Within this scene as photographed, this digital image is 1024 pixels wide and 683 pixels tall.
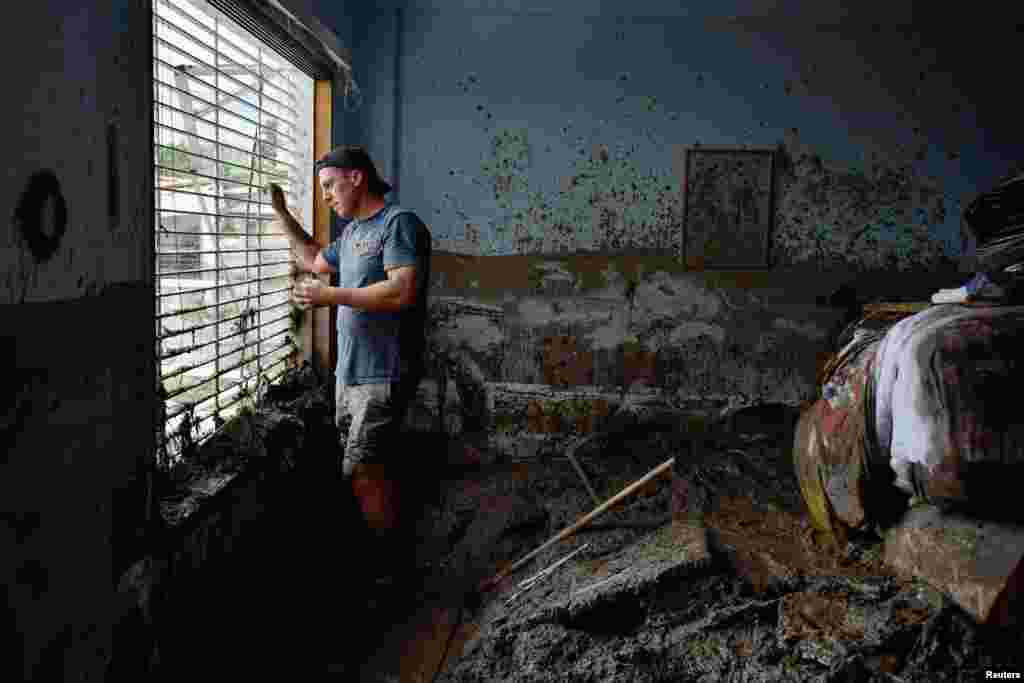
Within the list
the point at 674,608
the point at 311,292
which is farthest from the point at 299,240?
the point at 674,608

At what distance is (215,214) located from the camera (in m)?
2.85

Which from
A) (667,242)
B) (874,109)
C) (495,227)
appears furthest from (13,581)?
(874,109)

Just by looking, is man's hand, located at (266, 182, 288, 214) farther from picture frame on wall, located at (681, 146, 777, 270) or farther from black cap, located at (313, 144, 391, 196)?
picture frame on wall, located at (681, 146, 777, 270)

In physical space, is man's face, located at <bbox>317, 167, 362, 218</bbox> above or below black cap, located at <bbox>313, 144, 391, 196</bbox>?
below

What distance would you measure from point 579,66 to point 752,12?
3.64 ft

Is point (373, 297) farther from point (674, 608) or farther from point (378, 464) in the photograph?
point (674, 608)

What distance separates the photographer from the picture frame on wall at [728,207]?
4609 millimetres

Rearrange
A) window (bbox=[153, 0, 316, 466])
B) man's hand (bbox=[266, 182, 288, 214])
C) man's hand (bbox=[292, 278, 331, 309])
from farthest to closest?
1. man's hand (bbox=[266, 182, 288, 214])
2. man's hand (bbox=[292, 278, 331, 309])
3. window (bbox=[153, 0, 316, 466])

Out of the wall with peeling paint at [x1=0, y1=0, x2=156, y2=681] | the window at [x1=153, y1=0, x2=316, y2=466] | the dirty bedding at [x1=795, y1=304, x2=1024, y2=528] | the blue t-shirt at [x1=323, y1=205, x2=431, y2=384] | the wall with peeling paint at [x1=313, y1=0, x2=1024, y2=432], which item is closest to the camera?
the wall with peeling paint at [x1=0, y1=0, x2=156, y2=681]

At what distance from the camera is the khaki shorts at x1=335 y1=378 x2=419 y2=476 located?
10.8 feet

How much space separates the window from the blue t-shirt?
43cm

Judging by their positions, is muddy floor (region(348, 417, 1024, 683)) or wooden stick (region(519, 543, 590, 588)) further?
wooden stick (region(519, 543, 590, 588))

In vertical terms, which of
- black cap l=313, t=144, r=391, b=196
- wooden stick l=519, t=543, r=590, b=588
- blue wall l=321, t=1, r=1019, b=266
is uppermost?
blue wall l=321, t=1, r=1019, b=266

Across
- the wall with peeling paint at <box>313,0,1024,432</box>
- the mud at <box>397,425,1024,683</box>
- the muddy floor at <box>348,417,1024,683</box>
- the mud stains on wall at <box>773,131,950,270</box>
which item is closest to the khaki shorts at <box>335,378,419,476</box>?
the muddy floor at <box>348,417,1024,683</box>
